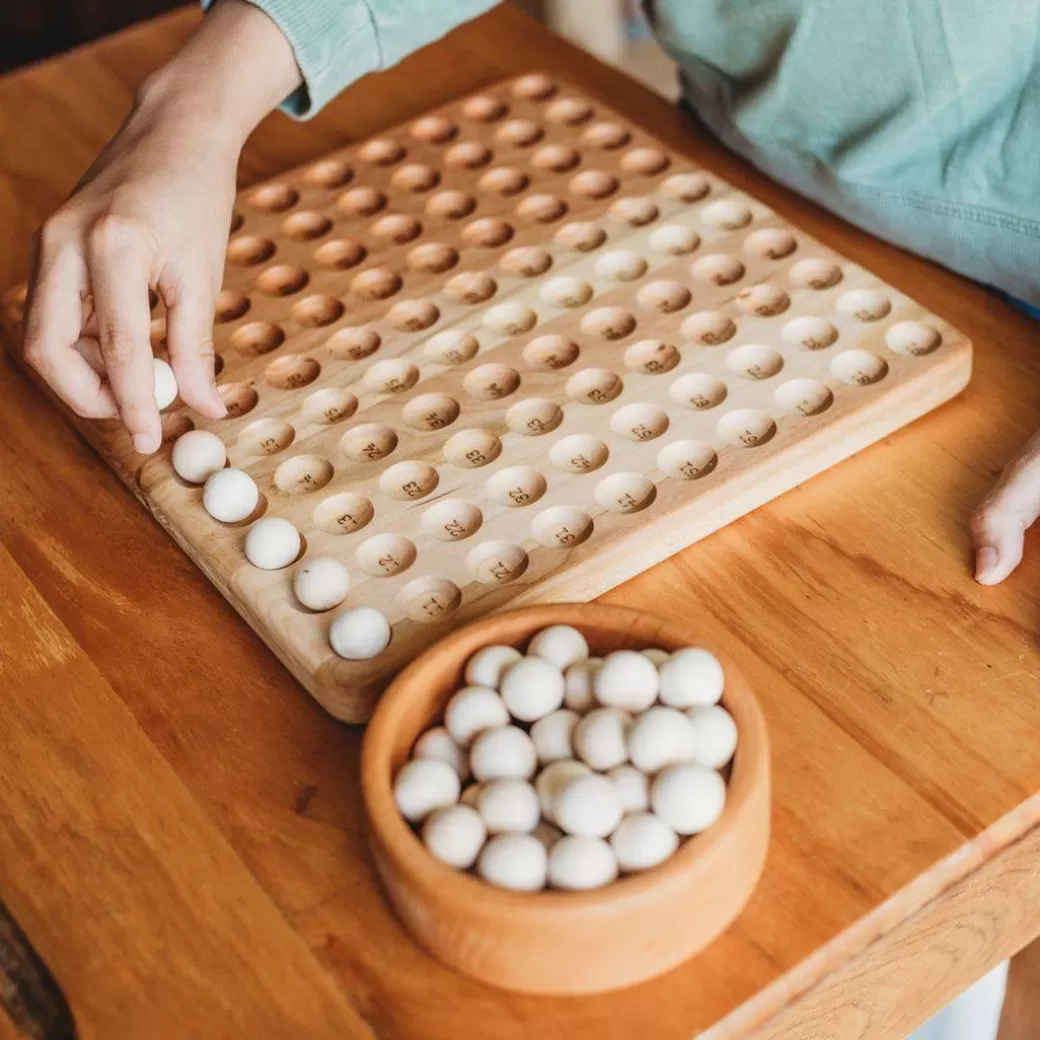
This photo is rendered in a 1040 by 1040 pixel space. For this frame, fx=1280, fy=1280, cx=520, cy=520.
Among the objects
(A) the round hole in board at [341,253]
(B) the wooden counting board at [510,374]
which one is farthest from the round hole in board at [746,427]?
(A) the round hole in board at [341,253]

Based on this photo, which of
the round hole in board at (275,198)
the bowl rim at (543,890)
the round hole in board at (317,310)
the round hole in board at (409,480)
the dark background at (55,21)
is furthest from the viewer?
the dark background at (55,21)

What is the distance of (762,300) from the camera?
32.9 inches

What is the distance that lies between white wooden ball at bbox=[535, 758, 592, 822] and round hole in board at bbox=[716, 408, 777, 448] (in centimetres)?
28

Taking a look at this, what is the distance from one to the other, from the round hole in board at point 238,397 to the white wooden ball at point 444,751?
1.02 ft

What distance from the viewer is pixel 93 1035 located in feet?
1.74

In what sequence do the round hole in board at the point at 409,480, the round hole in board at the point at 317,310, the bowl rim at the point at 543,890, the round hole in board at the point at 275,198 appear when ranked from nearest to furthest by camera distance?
the bowl rim at the point at 543,890, the round hole in board at the point at 409,480, the round hole in board at the point at 317,310, the round hole in board at the point at 275,198

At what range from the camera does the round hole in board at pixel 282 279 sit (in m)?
0.89

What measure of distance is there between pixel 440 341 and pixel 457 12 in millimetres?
248

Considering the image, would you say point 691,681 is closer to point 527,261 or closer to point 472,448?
point 472,448

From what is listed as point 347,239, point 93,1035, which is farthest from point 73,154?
point 93,1035

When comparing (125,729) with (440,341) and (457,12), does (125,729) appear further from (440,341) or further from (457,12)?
(457,12)

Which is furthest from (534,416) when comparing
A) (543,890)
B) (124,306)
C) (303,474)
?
(543,890)

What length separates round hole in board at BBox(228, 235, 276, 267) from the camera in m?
0.91

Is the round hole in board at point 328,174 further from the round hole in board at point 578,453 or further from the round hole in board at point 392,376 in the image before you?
the round hole in board at point 578,453
